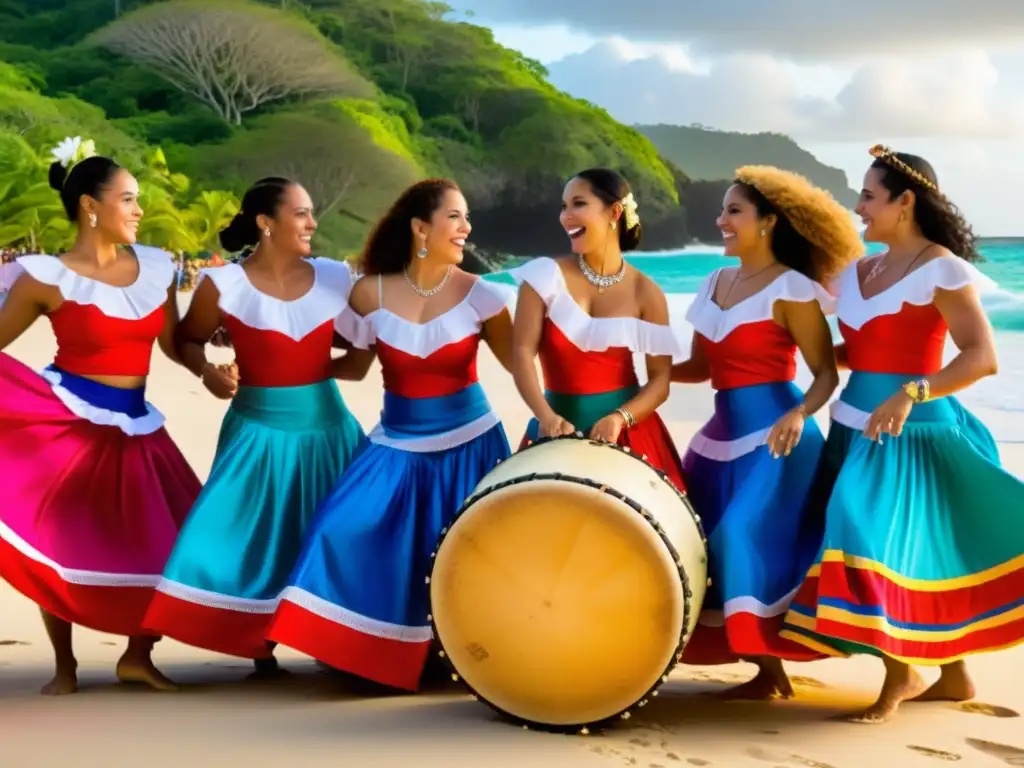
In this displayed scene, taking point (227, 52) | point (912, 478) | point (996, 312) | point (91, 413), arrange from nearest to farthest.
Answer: point (912, 478) < point (91, 413) < point (996, 312) < point (227, 52)

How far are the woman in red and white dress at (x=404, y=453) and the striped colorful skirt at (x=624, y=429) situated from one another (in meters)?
0.30

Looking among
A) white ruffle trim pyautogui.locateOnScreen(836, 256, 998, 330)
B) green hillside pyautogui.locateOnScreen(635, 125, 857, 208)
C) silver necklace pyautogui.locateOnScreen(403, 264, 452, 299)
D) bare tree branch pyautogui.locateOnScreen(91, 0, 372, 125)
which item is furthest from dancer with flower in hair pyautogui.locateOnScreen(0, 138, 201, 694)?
green hillside pyautogui.locateOnScreen(635, 125, 857, 208)

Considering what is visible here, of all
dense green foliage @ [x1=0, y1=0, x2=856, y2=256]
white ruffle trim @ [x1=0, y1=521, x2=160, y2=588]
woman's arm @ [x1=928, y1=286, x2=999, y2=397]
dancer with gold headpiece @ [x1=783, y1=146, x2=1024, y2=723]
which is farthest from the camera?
dense green foliage @ [x1=0, y1=0, x2=856, y2=256]

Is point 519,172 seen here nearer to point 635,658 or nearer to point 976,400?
point 976,400

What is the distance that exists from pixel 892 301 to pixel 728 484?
0.83 m

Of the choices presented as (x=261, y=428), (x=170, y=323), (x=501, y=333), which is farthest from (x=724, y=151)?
(x=261, y=428)

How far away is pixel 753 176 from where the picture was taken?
4883mm

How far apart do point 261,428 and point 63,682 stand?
1.11 meters

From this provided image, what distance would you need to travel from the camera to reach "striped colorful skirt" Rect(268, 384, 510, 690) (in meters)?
4.55

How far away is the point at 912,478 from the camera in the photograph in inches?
176

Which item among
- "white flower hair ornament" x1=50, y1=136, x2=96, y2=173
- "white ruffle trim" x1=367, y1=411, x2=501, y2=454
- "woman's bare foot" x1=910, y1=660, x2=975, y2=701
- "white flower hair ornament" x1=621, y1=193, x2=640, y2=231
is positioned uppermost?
"white flower hair ornament" x1=621, y1=193, x2=640, y2=231

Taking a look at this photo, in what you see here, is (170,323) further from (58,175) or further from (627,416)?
(627,416)

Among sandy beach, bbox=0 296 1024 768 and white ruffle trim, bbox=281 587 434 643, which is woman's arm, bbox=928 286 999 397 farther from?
white ruffle trim, bbox=281 587 434 643

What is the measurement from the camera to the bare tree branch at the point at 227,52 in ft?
158
